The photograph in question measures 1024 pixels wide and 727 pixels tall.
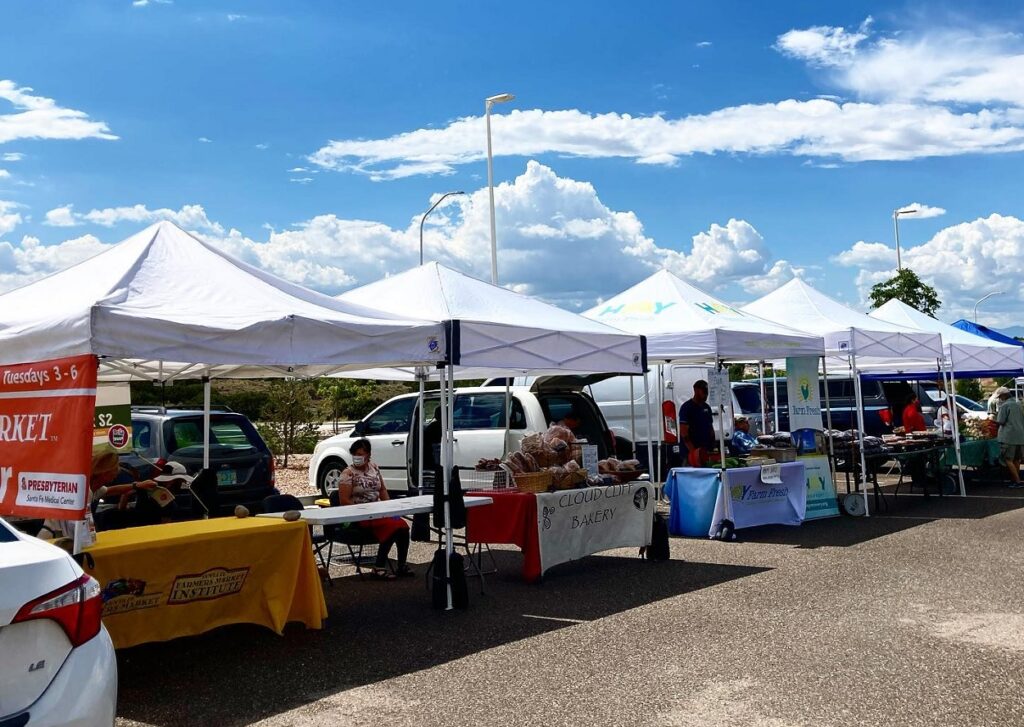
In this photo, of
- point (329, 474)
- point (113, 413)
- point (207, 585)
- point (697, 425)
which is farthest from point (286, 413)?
point (207, 585)

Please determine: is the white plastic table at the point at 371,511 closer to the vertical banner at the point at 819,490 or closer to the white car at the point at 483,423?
the white car at the point at 483,423

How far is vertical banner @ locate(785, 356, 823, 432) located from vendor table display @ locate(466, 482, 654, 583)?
408cm

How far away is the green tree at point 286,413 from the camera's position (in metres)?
24.2

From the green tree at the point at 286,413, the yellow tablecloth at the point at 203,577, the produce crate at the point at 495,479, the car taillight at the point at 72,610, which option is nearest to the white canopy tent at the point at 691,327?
the produce crate at the point at 495,479

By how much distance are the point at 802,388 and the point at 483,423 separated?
4541mm

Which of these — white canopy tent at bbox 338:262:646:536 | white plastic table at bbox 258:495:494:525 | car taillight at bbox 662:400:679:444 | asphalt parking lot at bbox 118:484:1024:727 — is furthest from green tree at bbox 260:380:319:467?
white plastic table at bbox 258:495:494:525

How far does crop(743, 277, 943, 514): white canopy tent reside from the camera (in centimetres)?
1399

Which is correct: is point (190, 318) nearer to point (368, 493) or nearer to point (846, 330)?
point (368, 493)

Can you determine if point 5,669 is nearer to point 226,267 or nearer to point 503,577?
point 226,267

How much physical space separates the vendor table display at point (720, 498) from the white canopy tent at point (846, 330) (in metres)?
1.55

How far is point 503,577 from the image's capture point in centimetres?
983

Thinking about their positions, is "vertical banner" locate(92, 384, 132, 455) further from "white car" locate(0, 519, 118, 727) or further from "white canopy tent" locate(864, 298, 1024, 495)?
"white canopy tent" locate(864, 298, 1024, 495)

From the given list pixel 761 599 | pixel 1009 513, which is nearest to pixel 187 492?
pixel 761 599

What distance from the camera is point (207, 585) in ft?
22.5
